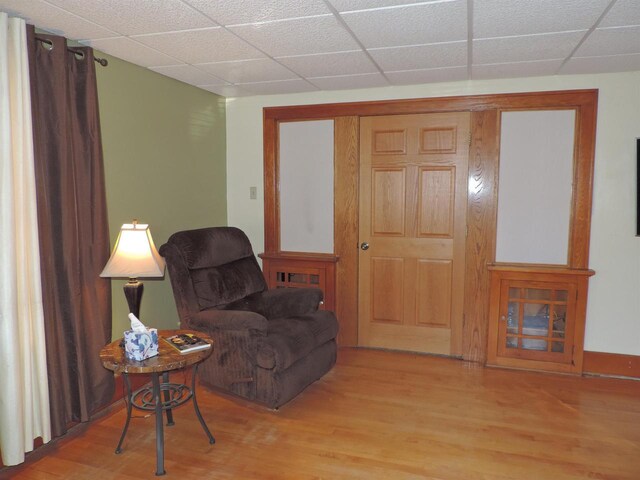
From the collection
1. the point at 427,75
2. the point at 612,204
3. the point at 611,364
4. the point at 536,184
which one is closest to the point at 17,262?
the point at 427,75

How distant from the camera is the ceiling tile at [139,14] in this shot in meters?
2.25

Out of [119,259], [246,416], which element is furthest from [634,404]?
[119,259]

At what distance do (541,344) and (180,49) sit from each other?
10.8 feet

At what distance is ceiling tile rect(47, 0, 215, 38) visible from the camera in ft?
7.38

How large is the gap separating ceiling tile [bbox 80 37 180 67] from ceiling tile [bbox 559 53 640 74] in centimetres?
262

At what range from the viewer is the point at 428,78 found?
3.70 metres

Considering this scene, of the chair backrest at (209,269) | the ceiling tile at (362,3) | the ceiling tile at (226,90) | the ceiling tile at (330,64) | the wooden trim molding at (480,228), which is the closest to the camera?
the ceiling tile at (362,3)

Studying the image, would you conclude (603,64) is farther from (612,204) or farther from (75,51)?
(75,51)

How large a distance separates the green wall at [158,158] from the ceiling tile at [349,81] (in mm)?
1005

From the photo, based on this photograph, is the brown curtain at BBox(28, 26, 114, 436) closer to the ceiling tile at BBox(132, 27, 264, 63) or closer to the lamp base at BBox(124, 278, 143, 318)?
Answer: the lamp base at BBox(124, 278, 143, 318)

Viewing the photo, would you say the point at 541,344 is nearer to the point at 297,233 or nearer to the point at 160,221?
the point at 297,233

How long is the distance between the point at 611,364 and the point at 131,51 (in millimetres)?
3946

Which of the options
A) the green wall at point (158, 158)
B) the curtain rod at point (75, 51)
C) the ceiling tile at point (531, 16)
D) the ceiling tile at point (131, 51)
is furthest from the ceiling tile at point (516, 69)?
the curtain rod at point (75, 51)

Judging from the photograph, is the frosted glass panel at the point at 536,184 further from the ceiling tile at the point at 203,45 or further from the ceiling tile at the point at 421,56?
the ceiling tile at the point at 203,45
